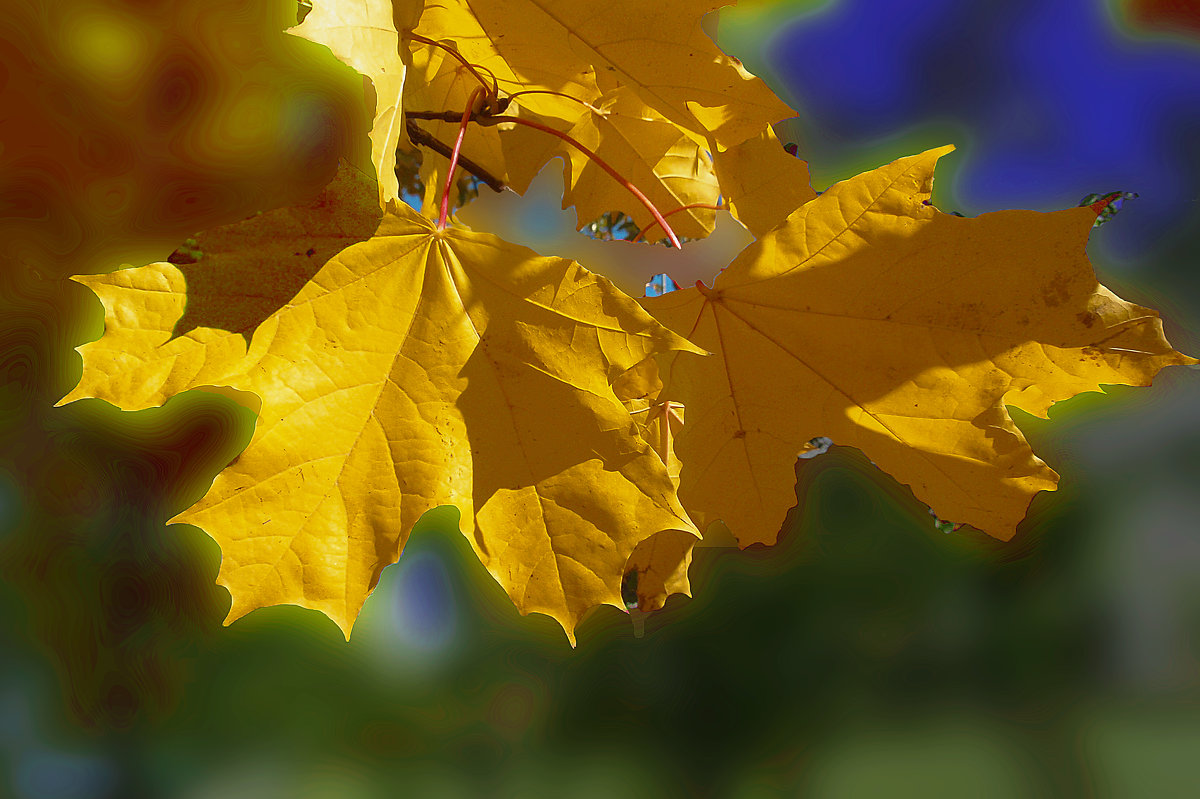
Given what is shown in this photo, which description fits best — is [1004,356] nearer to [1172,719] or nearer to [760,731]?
[760,731]

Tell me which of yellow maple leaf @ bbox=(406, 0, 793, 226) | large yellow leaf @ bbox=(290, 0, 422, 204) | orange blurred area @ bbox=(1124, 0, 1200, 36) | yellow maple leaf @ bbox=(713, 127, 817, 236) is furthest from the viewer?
orange blurred area @ bbox=(1124, 0, 1200, 36)

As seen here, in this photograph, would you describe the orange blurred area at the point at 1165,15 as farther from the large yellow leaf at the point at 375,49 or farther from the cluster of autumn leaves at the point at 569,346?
the large yellow leaf at the point at 375,49

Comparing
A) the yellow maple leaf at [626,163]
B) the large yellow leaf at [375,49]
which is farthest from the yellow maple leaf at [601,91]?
the large yellow leaf at [375,49]

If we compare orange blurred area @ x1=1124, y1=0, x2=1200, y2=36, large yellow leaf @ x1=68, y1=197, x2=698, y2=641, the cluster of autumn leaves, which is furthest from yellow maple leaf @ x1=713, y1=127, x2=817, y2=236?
orange blurred area @ x1=1124, y1=0, x2=1200, y2=36

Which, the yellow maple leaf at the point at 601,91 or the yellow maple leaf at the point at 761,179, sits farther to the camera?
the yellow maple leaf at the point at 761,179

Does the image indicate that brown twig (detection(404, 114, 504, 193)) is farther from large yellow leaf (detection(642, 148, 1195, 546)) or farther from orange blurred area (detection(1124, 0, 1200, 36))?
orange blurred area (detection(1124, 0, 1200, 36))

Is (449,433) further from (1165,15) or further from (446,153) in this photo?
(1165,15)

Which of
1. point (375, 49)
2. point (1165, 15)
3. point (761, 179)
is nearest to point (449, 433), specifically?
point (375, 49)
